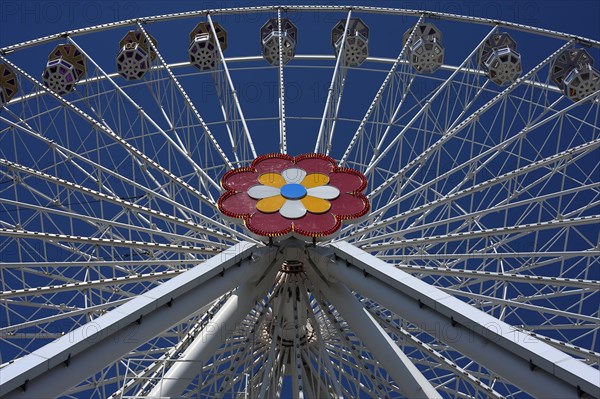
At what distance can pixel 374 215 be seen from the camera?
67.1 feet

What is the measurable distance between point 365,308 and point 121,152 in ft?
75.8

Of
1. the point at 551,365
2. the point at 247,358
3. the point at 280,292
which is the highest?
the point at 280,292

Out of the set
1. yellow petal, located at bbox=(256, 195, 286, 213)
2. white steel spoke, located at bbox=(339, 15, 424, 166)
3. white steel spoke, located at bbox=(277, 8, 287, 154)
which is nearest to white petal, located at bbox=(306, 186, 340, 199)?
yellow petal, located at bbox=(256, 195, 286, 213)

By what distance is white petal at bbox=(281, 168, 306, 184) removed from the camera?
19.6 m

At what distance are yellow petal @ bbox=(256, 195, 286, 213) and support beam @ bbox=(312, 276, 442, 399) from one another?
2.24 meters

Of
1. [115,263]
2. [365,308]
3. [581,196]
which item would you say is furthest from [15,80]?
[581,196]

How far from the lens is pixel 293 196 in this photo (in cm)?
1889

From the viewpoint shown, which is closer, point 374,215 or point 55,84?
point 374,215

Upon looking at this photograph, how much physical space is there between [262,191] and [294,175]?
3.54ft

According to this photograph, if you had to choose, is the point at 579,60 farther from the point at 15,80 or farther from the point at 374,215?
the point at 15,80

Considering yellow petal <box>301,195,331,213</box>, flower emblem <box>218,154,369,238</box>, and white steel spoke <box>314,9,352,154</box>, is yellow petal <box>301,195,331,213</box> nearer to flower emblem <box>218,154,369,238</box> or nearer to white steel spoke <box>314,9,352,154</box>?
flower emblem <box>218,154,369,238</box>

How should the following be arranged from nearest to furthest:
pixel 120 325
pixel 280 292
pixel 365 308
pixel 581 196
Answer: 1. pixel 120 325
2. pixel 365 308
3. pixel 280 292
4. pixel 581 196

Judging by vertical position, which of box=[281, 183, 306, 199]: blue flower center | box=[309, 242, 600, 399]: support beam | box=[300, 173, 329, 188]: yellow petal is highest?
box=[300, 173, 329, 188]: yellow petal

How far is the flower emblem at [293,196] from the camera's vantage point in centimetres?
1781
